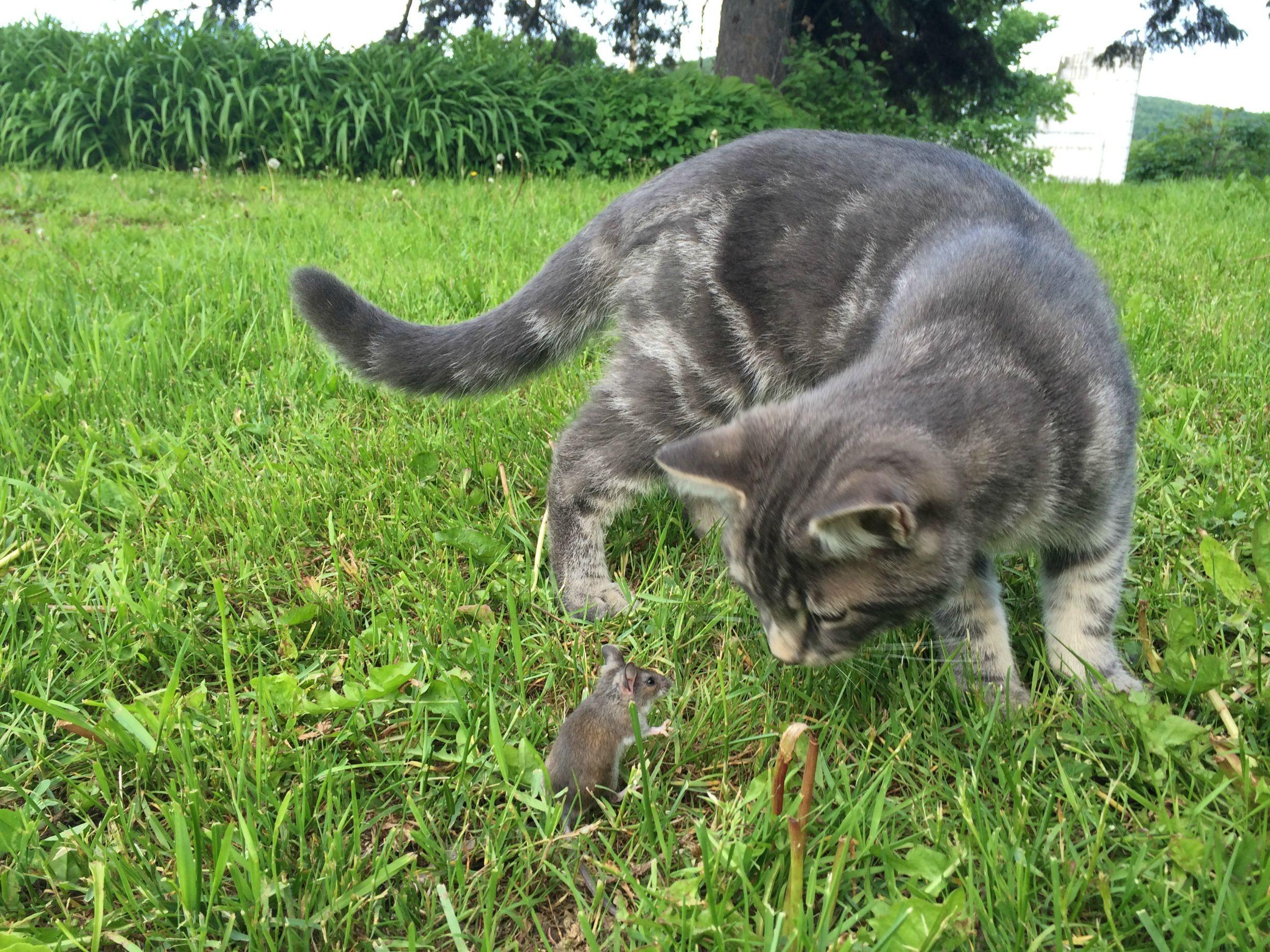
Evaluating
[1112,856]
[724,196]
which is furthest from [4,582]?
[1112,856]

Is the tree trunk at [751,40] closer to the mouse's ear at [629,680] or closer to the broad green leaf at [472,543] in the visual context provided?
the broad green leaf at [472,543]

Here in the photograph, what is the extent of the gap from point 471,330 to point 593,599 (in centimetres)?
96

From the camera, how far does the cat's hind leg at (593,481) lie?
2.36 m

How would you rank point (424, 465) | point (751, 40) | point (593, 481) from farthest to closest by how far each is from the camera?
point (751, 40) < point (424, 465) < point (593, 481)

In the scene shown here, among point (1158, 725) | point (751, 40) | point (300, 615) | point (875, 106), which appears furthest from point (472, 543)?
point (875, 106)

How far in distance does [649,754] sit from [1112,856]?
807 millimetres

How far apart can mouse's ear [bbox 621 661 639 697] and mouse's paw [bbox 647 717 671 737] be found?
0.26ft

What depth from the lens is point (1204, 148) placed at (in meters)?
16.7

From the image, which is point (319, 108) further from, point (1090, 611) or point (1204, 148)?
point (1204, 148)

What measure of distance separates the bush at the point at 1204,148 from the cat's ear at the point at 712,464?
1755cm

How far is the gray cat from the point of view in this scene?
166 centimetres

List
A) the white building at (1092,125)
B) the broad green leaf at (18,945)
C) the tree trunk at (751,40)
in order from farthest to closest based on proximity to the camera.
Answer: the white building at (1092,125) < the tree trunk at (751,40) < the broad green leaf at (18,945)

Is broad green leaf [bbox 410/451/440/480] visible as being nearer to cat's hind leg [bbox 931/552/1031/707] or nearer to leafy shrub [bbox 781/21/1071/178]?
cat's hind leg [bbox 931/552/1031/707]

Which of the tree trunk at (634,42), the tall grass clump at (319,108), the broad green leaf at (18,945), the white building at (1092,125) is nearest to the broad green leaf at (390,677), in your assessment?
the broad green leaf at (18,945)
